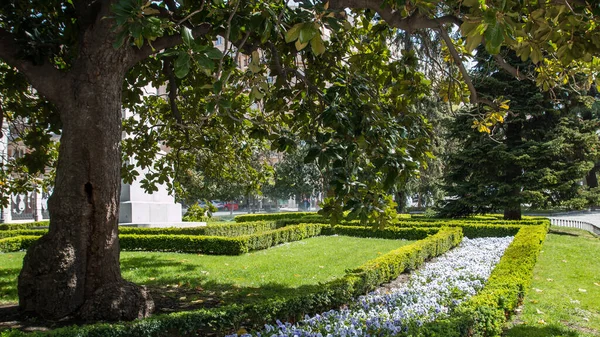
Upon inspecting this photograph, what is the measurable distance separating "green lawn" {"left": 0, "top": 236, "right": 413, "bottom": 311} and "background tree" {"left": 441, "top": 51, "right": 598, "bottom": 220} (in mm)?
6581

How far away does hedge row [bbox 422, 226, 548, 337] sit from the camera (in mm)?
3836

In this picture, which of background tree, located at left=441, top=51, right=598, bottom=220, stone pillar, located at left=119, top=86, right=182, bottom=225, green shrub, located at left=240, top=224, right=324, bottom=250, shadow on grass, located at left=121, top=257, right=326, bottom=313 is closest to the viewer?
shadow on grass, located at left=121, top=257, right=326, bottom=313

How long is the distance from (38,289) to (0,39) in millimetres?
2873

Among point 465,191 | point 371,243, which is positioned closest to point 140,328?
point 371,243

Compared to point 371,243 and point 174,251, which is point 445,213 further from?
point 174,251

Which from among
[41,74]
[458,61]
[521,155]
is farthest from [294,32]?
[521,155]

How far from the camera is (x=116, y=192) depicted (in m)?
4.92

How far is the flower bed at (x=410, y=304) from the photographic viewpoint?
13.1 ft

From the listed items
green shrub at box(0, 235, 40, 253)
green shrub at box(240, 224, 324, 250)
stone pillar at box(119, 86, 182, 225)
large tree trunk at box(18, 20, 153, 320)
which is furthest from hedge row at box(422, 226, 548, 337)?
stone pillar at box(119, 86, 182, 225)

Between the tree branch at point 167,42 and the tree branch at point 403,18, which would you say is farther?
the tree branch at point 167,42

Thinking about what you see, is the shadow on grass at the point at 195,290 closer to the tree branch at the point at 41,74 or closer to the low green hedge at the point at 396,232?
the tree branch at the point at 41,74

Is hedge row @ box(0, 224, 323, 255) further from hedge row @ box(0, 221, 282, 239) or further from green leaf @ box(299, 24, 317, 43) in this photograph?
green leaf @ box(299, 24, 317, 43)

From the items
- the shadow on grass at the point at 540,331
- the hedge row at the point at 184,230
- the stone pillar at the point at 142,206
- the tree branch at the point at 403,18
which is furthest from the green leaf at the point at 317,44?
the stone pillar at the point at 142,206

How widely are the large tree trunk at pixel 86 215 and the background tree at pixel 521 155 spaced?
15095mm
